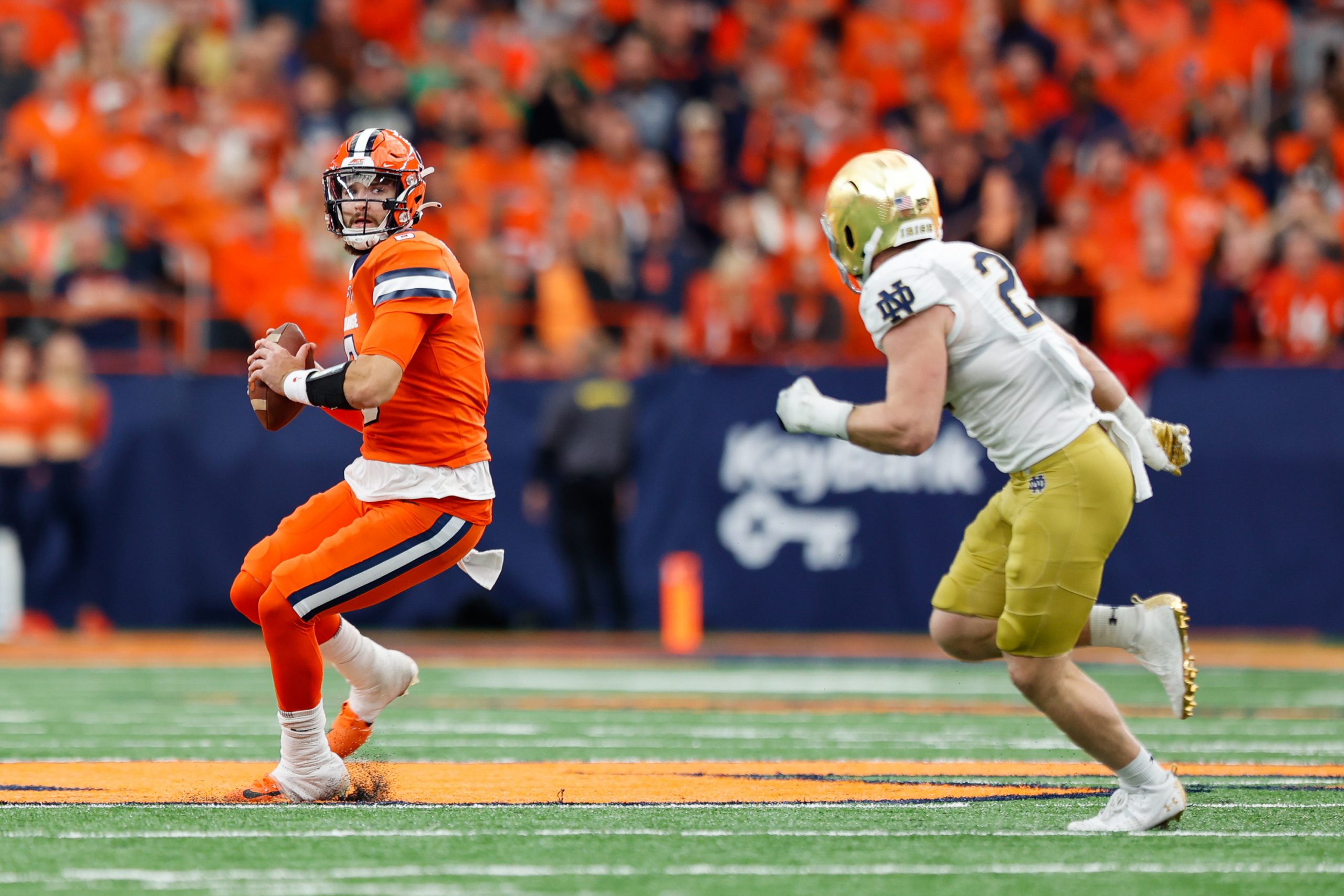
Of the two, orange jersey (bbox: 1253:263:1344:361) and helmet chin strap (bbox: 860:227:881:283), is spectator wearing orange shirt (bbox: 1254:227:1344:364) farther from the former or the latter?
helmet chin strap (bbox: 860:227:881:283)

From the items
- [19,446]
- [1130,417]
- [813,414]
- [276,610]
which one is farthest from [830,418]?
[19,446]

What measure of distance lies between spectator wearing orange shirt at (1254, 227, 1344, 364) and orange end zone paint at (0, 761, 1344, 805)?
6.80 m

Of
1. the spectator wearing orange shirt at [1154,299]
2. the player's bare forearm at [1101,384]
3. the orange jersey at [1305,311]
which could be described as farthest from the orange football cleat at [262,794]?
the orange jersey at [1305,311]

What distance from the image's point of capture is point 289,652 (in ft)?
18.7

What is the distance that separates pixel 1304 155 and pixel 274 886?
12503 millimetres

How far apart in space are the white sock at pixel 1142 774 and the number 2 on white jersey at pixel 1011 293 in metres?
1.21

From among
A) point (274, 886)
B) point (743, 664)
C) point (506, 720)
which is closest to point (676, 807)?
point (274, 886)

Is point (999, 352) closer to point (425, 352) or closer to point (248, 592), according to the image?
point (425, 352)

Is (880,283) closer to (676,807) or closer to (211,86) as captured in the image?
(676,807)

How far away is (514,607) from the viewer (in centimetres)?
1342

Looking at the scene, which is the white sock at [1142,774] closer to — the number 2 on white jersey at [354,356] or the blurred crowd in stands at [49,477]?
the number 2 on white jersey at [354,356]

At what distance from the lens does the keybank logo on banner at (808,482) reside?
12930 millimetres

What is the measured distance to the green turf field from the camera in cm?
449

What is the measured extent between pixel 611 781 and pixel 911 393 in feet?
6.15
